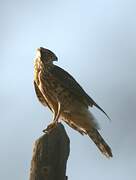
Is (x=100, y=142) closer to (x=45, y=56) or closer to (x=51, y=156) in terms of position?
(x=45, y=56)

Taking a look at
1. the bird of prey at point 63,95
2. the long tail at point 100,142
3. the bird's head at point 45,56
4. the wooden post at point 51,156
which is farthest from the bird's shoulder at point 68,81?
the wooden post at point 51,156

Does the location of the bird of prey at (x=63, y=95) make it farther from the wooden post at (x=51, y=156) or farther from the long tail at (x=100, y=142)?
the wooden post at (x=51, y=156)

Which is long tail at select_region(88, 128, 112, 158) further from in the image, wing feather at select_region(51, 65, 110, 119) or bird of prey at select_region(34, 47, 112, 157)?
wing feather at select_region(51, 65, 110, 119)

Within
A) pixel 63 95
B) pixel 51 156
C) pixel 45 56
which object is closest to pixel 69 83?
pixel 63 95

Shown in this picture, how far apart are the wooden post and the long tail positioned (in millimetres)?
3222

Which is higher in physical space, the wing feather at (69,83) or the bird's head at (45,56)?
the bird's head at (45,56)

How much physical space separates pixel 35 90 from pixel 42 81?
28 centimetres

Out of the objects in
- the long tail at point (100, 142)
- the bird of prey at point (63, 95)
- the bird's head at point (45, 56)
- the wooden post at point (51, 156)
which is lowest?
the wooden post at point (51, 156)

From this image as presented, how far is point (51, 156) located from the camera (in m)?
4.60

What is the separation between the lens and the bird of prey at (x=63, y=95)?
9.21 meters

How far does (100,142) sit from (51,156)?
4256 millimetres

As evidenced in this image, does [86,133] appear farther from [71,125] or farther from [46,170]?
[46,170]

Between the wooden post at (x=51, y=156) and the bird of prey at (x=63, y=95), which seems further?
the bird of prey at (x=63, y=95)

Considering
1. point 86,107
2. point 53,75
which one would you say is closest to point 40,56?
point 53,75
